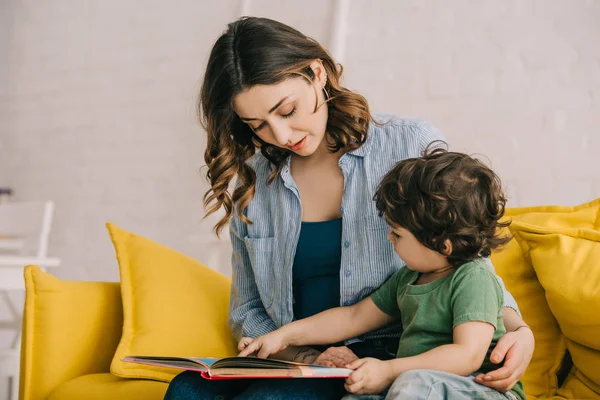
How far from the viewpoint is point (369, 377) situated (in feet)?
3.82

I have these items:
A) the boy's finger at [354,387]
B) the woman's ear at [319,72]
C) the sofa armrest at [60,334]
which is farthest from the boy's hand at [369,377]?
the sofa armrest at [60,334]

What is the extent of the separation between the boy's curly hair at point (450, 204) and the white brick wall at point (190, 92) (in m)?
1.03

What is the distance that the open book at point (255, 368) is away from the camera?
3.54ft

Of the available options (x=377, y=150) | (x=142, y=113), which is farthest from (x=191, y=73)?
(x=377, y=150)

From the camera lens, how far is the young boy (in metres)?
1.17

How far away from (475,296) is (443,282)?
0.08m

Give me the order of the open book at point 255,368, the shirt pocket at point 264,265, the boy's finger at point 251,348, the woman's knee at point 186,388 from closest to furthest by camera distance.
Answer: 1. the open book at point 255,368
2. the woman's knee at point 186,388
3. the boy's finger at point 251,348
4. the shirt pocket at point 264,265

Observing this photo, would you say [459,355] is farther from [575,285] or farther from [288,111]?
[288,111]

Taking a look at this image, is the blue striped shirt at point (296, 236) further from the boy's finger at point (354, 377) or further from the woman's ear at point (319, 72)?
the boy's finger at point (354, 377)

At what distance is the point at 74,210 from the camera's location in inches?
157

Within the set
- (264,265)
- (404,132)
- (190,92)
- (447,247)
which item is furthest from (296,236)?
(190,92)

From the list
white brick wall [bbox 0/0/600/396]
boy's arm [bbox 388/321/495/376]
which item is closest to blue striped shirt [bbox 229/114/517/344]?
boy's arm [bbox 388/321/495/376]

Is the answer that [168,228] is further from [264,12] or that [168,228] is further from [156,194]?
[264,12]

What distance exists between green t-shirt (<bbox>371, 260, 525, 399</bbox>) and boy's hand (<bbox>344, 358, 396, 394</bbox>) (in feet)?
0.38
